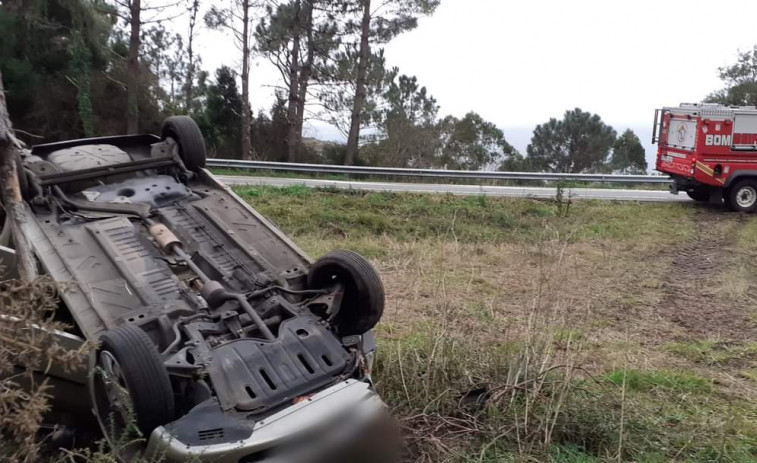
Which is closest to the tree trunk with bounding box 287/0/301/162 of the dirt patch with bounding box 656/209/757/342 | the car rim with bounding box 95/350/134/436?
the dirt patch with bounding box 656/209/757/342

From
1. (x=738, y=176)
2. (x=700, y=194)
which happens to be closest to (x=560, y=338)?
(x=738, y=176)

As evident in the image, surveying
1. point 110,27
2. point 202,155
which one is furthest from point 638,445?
point 110,27

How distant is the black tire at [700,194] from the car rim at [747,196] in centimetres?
88

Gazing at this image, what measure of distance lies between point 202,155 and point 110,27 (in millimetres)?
19105

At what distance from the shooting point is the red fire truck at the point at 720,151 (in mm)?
12914

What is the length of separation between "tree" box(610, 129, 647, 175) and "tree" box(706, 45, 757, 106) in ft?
17.7

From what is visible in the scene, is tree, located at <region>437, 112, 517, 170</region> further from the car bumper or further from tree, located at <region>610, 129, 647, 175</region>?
the car bumper

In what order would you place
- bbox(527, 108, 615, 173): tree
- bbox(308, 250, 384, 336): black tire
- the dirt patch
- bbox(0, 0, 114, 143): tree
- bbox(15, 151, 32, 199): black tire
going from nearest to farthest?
bbox(308, 250, 384, 336): black tire → bbox(15, 151, 32, 199): black tire → the dirt patch → bbox(0, 0, 114, 143): tree → bbox(527, 108, 615, 173): tree

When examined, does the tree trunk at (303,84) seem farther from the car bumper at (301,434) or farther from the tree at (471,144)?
the car bumper at (301,434)

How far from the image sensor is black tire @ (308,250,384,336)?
13.5ft

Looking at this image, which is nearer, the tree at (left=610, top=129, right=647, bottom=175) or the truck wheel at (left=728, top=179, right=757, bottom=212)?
the truck wheel at (left=728, top=179, right=757, bottom=212)

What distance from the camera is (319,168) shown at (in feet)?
58.4

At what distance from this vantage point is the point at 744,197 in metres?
13.3

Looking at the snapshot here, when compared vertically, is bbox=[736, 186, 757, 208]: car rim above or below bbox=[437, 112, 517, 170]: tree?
below
